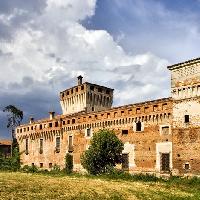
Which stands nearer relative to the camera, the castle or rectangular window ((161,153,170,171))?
the castle

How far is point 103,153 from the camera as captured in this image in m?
35.7

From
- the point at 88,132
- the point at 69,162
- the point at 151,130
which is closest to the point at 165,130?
the point at 151,130

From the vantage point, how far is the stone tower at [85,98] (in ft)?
167

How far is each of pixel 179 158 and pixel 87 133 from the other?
13064 millimetres

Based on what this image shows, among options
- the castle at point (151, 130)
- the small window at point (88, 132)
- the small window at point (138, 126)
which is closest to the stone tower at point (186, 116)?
the castle at point (151, 130)

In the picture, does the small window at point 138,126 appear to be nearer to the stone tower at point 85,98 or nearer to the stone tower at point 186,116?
the stone tower at point 186,116

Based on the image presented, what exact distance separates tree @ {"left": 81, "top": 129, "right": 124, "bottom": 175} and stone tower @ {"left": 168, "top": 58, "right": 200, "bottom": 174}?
5.84m

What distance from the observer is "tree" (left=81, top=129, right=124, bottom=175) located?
3581 centimetres

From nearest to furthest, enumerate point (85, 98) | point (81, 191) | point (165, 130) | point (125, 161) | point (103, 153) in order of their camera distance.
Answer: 1. point (81, 191)
2. point (165, 130)
3. point (103, 153)
4. point (125, 161)
5. point (85, 98)

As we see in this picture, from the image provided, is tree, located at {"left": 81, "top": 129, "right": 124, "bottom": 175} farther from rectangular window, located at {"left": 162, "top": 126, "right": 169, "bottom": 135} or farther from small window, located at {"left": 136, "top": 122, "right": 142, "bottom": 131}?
rectangular window, located at {"left": 162, "top": 126, "right": 169, "bottom": 135}

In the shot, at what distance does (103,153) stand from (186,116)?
822 centimetres

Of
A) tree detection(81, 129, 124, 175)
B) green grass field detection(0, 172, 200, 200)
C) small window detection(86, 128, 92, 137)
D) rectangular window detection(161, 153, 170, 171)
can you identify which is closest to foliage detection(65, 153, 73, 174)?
small window detection(86, 128, 92, 137)

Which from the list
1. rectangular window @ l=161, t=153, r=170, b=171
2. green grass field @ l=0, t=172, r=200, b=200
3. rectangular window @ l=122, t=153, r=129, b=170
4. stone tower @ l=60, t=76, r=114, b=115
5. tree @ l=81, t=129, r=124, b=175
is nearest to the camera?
green grass field @ l=0, t=172, r=200, b=200

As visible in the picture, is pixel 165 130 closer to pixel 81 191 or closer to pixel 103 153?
pixel 103 153
